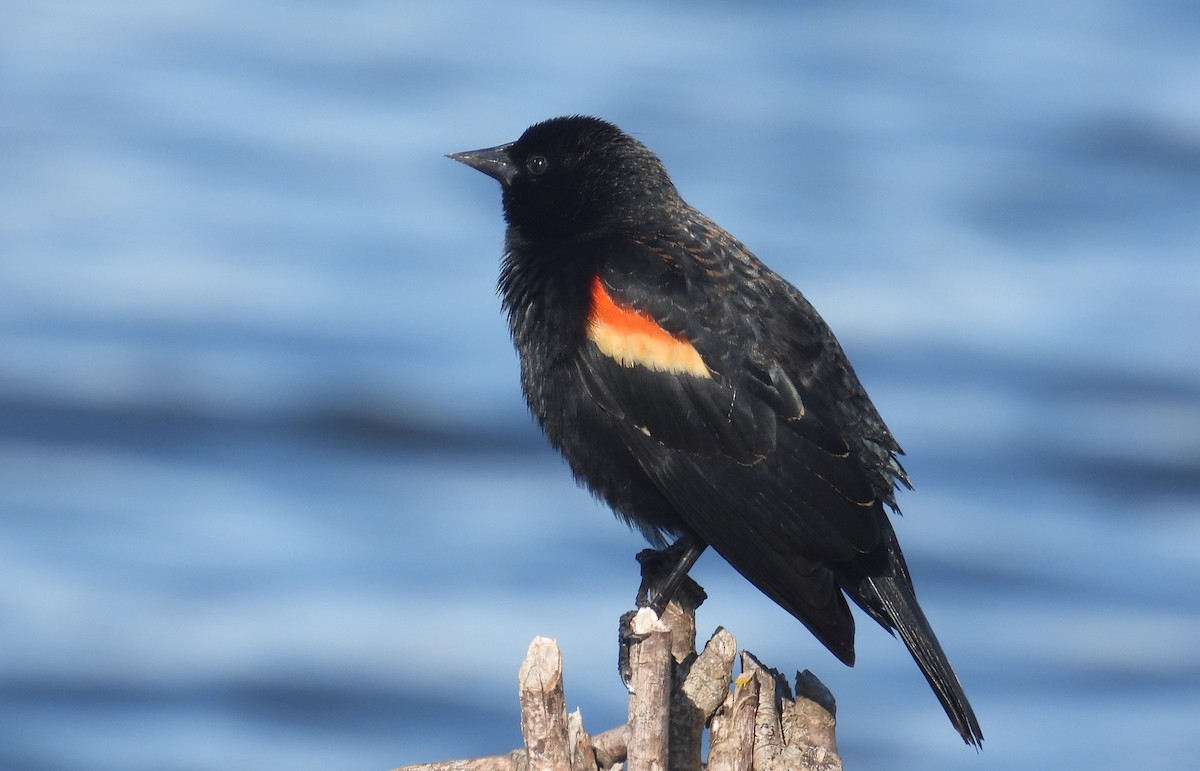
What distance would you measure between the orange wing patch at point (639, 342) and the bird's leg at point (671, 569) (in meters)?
0.58

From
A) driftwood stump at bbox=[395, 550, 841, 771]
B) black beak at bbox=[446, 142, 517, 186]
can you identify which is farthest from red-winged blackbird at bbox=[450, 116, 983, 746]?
black beak at bbox=[446, 142, 517, 186]

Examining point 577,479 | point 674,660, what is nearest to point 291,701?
point 577,479

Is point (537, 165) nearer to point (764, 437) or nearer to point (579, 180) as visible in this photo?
point (579, 180)

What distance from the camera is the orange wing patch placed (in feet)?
17.1

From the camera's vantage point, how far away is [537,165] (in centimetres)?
600

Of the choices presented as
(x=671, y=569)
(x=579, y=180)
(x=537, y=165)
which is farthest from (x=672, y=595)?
(x=537, y=165)

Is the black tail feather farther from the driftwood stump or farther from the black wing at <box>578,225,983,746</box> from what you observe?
the driftwood stump

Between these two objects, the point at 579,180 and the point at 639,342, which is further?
the point at 579,180

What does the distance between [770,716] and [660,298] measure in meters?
1.44

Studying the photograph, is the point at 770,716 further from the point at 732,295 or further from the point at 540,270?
the point at 540,270

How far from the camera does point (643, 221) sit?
562 centimetres

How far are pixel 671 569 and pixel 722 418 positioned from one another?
550 millimetres

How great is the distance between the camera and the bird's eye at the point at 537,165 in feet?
19.6

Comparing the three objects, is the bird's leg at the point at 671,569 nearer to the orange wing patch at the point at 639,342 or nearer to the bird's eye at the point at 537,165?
the orange wing patch at the point at 639,342
